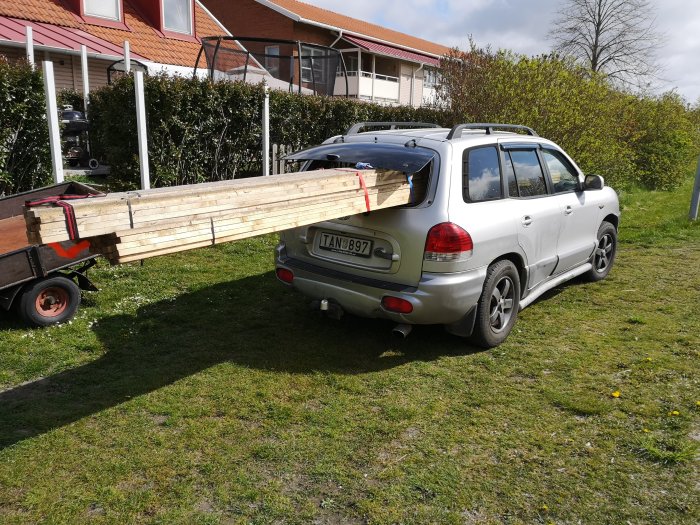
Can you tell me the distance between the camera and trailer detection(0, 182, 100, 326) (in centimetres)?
470

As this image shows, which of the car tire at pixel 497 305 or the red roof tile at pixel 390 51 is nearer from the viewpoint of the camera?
the car tire at pixel 497 305

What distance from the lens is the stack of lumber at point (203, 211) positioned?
9.01 ft

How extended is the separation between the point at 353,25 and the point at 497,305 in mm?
30765

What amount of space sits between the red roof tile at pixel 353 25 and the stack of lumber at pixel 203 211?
24195 mm

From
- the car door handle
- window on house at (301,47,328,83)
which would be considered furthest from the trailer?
window on house at (301,47,328,83)

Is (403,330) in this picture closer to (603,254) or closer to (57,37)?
(603,254)

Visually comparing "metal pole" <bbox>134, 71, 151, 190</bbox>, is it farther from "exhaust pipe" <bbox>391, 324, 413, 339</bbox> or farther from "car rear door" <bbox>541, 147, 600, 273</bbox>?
"car rear door" <bbox>541, 147, 600, 273</bbox>

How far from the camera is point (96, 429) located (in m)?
3.53

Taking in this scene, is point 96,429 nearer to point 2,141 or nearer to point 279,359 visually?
point 279,359

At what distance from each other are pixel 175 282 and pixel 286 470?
385 centimetres

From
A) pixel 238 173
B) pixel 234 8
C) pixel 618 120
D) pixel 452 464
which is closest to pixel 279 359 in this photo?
pixel 452 464

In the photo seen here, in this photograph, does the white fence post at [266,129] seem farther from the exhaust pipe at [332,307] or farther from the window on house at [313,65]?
the exhaust pipe at [332,307]

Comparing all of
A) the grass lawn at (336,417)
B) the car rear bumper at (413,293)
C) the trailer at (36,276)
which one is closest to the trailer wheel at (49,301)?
the trailer at (36,276)

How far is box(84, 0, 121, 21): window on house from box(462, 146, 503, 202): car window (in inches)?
691
